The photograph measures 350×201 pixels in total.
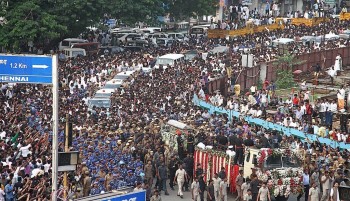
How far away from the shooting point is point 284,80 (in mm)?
46875

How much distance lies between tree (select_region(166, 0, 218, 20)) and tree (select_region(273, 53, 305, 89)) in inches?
557

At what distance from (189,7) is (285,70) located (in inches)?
610

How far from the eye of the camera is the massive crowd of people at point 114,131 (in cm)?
2348

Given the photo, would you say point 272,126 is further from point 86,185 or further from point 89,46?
point 89,46

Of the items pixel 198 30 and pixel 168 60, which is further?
pixel 198 30

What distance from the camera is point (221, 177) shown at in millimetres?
25922

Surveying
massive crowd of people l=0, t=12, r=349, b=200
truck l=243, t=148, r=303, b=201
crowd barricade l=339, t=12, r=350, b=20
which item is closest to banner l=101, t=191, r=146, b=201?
massive crowd of people l=0, t=12, r=349, b=200

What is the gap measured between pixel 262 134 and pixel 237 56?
19.5 meters

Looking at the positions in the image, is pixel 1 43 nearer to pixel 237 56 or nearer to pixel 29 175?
pixel 237 56

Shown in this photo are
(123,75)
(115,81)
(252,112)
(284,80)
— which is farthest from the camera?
(284,80)

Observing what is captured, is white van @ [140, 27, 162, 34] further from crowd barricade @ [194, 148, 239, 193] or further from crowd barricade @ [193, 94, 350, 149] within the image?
crowd barricade @ [194, 148, 239, 193]

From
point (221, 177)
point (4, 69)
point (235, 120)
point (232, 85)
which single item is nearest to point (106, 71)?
point (232, 85)

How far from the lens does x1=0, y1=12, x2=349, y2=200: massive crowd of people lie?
23.5 meters

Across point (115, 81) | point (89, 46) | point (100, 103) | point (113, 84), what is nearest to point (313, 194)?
point (100, 103)
